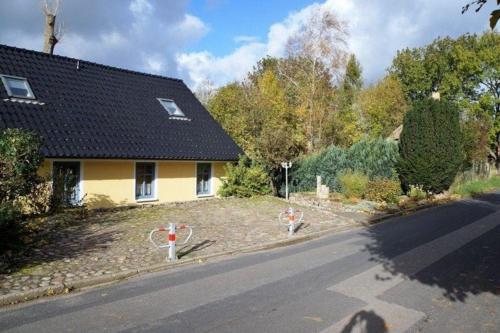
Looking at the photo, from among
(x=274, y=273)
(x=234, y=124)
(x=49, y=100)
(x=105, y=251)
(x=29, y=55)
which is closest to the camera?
(x=274, y=273)

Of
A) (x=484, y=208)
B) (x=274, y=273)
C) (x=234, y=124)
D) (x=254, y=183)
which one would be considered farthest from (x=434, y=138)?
(x=274, y=273)

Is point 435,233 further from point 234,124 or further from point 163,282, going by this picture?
point 234,124

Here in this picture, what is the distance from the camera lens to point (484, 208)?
784 inches

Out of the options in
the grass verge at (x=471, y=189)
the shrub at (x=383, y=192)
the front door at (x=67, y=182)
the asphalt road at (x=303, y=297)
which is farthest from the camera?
the grass verge at (x=471, y=189)

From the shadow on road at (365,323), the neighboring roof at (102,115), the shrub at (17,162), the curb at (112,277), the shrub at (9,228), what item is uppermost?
the neighboring roof at (102,115)

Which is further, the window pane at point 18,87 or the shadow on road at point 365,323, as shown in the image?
the window pane at point 18,87

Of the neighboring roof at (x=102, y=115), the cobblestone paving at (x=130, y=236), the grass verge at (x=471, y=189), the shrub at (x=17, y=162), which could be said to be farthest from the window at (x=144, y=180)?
the grass verge at (x=471, y=189)

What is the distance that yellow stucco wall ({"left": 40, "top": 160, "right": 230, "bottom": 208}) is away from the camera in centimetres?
1588

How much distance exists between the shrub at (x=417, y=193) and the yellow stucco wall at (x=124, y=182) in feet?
34.4

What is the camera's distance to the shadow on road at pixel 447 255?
7.73 metres

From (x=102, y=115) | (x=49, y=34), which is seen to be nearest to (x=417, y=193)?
(x=102, y=115)

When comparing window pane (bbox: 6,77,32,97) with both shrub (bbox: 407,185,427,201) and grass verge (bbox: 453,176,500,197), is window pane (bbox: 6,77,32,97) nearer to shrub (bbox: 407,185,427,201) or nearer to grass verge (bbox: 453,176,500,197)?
shrub (bbox: 407,185,427,201)

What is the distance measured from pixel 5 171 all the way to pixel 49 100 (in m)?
7.24

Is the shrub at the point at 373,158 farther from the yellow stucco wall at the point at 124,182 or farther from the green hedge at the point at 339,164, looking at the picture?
the yellow stucco wall at the point at 124,182
